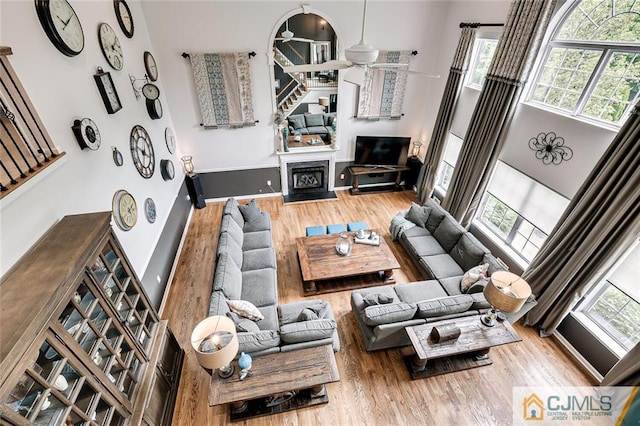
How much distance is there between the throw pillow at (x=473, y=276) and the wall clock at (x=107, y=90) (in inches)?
205

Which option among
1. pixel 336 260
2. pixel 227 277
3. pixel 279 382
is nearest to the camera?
pixel 279 382

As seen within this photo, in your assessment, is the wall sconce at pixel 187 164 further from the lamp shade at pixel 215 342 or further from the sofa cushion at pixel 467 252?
the sofa cushion at pixel 467 252

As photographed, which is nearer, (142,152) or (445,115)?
(142,152)

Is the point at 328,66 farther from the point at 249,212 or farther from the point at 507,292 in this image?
the point at 249,212

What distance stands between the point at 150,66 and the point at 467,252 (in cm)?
624

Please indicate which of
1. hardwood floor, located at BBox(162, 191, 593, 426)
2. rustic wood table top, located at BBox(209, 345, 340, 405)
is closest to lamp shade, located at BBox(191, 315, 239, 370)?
rustic wood table top, located at BBox(209, 345, 340, 405)

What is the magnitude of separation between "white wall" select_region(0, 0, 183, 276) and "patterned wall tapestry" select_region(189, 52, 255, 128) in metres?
1.25

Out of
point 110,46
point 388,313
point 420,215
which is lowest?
point 420,215

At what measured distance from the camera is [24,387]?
1.62 meters

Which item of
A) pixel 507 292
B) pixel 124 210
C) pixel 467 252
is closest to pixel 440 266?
pixel 467 252

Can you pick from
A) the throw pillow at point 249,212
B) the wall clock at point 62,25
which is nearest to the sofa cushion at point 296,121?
the throw pillow at point 249,212

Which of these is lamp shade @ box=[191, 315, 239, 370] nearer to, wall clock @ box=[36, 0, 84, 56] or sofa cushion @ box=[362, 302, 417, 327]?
sofa cushion @ box=[362, 302, 417, 327]

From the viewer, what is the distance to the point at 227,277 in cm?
A: 380

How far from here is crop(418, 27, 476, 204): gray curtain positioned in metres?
5.23
